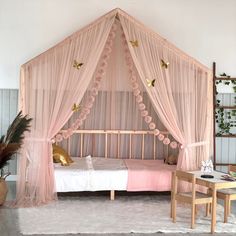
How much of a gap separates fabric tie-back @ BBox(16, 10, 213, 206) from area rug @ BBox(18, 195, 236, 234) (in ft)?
1.49

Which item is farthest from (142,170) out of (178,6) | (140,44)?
(178,6)

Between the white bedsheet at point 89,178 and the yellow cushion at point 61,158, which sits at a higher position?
the yellow cushion at point 61,158

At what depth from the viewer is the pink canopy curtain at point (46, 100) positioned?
19.7ft

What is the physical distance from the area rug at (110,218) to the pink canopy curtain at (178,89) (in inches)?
33.5

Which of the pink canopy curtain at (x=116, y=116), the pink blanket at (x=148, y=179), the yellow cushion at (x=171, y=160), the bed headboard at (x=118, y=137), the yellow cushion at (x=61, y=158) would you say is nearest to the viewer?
the pink blanket at (x=148, y=179)

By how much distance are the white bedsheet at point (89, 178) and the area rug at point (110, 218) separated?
0.71ft

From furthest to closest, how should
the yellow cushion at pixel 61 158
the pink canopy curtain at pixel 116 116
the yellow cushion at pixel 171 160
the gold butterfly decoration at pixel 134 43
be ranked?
the pink canopy curtain at pixel 116 116
the yellow cushion at pixel 171 160
the yellow cushion at pixel 61 158
the gold butterfly decoration at pixel 134 43

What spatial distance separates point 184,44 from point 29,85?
3.15m

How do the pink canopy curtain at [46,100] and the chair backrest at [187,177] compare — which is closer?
the chair backrest at [187,177]

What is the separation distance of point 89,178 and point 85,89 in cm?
128

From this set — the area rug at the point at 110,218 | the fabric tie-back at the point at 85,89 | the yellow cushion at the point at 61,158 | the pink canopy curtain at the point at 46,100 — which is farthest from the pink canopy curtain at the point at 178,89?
the yellow cushion at the point at 61,158

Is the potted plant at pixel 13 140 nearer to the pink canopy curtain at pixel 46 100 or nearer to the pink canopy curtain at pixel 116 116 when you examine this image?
the pink canopy curtain at pixel 46 100

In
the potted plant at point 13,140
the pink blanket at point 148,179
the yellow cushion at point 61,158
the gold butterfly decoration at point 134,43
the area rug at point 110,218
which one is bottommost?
the area rug at point 110,218

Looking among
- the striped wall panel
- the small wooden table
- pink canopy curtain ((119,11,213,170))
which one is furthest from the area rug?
the striped wall panel
